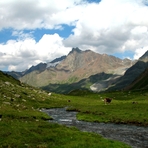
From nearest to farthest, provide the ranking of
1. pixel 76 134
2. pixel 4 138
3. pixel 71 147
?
pixel 71 147
pixel 4 138
pixel 76 134

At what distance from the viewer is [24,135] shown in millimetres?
30328

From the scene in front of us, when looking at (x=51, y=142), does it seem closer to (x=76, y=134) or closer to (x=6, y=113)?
(x=76, y=134)

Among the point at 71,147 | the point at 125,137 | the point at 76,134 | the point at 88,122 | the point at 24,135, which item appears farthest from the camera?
the point at 88,122

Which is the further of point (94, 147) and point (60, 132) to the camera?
point (60, 132)

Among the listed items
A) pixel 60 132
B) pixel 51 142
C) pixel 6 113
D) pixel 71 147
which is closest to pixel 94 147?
pixel 71 147

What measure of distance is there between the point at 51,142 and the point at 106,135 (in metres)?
12.3

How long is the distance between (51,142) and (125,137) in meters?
A: 13.4

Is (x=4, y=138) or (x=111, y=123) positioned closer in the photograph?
→ (x=4, y=138)

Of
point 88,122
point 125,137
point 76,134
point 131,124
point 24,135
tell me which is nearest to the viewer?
point 24,135

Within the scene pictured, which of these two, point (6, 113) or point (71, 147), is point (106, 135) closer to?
point (71, 147)

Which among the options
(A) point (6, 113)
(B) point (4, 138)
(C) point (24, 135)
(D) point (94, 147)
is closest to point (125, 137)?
(D) point (94, 147)

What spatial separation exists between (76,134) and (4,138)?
10.2m

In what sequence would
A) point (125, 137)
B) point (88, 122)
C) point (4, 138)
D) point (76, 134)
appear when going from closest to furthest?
point (4, 138), point (76, 134), point (125, 137), point (88, 122)

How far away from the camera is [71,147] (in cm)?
2609
